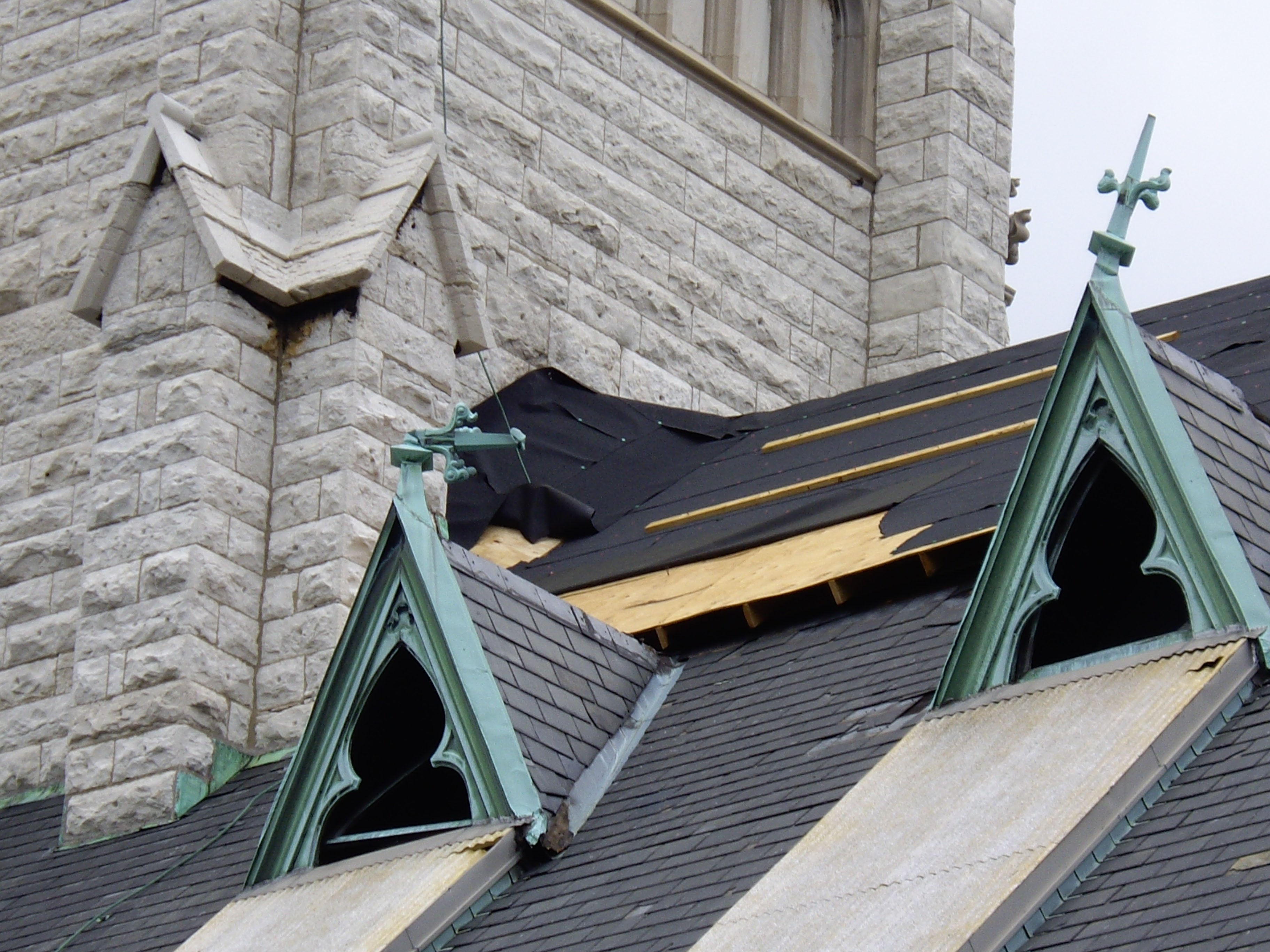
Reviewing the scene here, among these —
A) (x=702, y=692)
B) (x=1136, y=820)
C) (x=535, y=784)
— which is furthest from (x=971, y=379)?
(x=1136, y=820)

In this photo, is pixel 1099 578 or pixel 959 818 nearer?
pixel 959 818

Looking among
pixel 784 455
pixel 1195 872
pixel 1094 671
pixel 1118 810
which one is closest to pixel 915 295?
pixel 784 455

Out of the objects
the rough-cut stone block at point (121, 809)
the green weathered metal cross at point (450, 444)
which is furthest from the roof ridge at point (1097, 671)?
the rough-cut stone block at point (121, 809)

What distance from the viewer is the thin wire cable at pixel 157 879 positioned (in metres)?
12.2

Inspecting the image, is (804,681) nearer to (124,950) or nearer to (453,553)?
(453,553)

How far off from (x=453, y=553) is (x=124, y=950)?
6.59 feet

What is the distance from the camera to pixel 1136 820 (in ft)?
28.3

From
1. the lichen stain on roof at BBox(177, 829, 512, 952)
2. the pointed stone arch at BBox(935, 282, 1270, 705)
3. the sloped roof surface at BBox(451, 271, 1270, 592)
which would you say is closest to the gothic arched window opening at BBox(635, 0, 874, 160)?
the sloped roof surface at BBox(451, 271, 1270, 592)

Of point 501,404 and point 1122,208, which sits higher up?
point 501,404

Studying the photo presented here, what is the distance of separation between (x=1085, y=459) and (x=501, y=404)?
6.37 metres

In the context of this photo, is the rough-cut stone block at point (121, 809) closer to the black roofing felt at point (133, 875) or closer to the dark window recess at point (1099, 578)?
the black roofing felt at point (133, 875)

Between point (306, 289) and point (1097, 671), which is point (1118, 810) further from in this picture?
point (306, 289)

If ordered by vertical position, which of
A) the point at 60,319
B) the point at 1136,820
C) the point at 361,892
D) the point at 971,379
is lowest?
the point at 1136,820

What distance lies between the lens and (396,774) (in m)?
11.4
